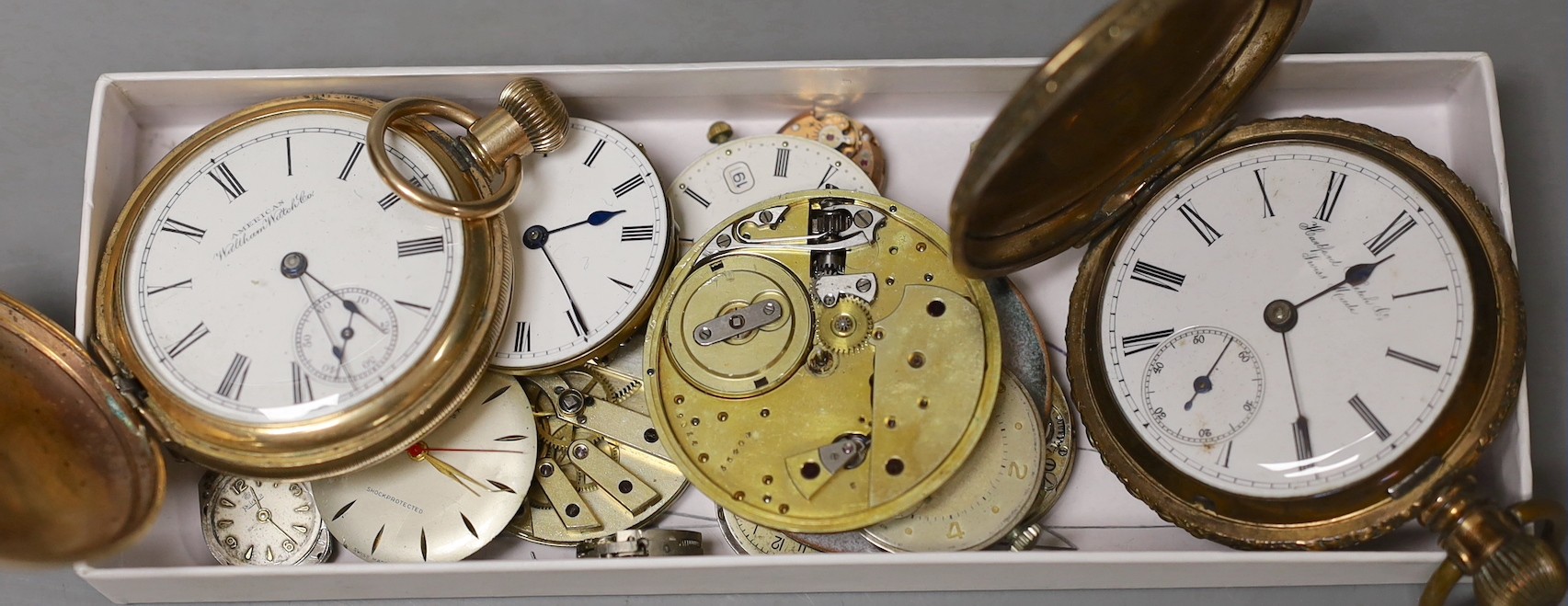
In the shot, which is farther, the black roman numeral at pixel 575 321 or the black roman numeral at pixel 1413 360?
the black roman numeral at pixel 575 321

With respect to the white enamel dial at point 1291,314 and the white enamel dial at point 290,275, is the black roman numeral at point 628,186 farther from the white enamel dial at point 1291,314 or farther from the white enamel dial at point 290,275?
the white enamel dial at point 1291,314

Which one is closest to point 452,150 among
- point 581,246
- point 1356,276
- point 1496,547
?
point 581,246

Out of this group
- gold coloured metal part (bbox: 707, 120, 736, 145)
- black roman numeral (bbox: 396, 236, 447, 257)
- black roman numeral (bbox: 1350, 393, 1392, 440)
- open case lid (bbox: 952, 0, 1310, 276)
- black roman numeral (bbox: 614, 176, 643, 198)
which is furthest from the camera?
gold coloured metal part (bbox: 707, 120, 736, 145)

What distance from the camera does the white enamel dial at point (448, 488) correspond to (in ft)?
5.82

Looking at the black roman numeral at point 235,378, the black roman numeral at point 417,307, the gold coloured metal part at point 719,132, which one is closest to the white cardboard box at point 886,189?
the gold coloured metal part at point 719,132

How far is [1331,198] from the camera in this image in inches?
68.8

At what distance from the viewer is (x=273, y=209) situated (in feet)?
5.85

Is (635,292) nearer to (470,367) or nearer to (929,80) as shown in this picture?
(470,367)

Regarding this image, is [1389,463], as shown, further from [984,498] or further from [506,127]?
[506,127]

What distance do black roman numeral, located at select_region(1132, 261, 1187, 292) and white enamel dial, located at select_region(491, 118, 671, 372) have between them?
2.21ft

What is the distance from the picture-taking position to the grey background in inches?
79.5

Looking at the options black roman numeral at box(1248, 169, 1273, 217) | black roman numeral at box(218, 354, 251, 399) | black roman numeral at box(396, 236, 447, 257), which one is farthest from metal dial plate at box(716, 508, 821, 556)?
black roman numeral at box(1248, 169, 1273, 217)

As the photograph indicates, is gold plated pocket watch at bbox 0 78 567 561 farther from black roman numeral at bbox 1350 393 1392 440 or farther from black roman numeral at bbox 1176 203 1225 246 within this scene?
black roman numeral at bbox 1350 393 1392 440

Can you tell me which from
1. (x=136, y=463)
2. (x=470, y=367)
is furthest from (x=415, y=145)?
(x=136, y=463)
